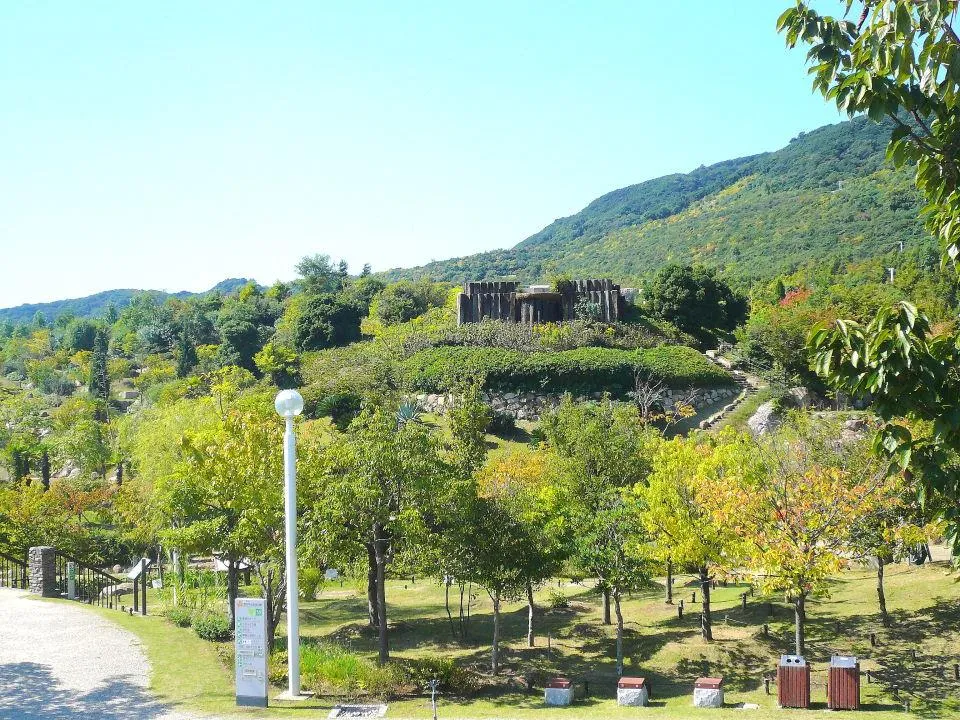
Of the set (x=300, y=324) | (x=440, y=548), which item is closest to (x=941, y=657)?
(x=440, y=548)

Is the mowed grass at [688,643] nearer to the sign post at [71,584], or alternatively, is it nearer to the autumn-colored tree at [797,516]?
the autumn-colored tree at [797,516]

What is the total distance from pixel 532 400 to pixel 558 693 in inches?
1010

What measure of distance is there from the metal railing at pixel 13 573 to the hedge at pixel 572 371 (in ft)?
66.1

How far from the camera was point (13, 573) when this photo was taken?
22.3 metres

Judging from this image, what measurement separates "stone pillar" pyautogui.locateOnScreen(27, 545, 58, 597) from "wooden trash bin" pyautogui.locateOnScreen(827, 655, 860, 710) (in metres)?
16.1

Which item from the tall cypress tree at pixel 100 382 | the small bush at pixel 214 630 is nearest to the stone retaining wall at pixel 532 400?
the small bush at pixel 214 630

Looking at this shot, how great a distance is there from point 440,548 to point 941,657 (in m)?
9.62

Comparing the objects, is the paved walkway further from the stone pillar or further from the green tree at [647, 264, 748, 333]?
the green tree at [647, 264, 748, 333]

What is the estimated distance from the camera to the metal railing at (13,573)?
21573 millimetres

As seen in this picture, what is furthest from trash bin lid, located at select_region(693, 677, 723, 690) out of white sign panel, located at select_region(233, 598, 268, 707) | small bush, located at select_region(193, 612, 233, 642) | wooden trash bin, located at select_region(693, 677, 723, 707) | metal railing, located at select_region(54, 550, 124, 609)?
metal railing, located at select_region(54, 550, 124, 609)

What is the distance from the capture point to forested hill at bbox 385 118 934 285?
81438 millimetres

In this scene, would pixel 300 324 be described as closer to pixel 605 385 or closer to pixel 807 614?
pixel 605 385

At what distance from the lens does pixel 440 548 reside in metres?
17.6

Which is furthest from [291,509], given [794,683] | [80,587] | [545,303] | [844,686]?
[545,303]
